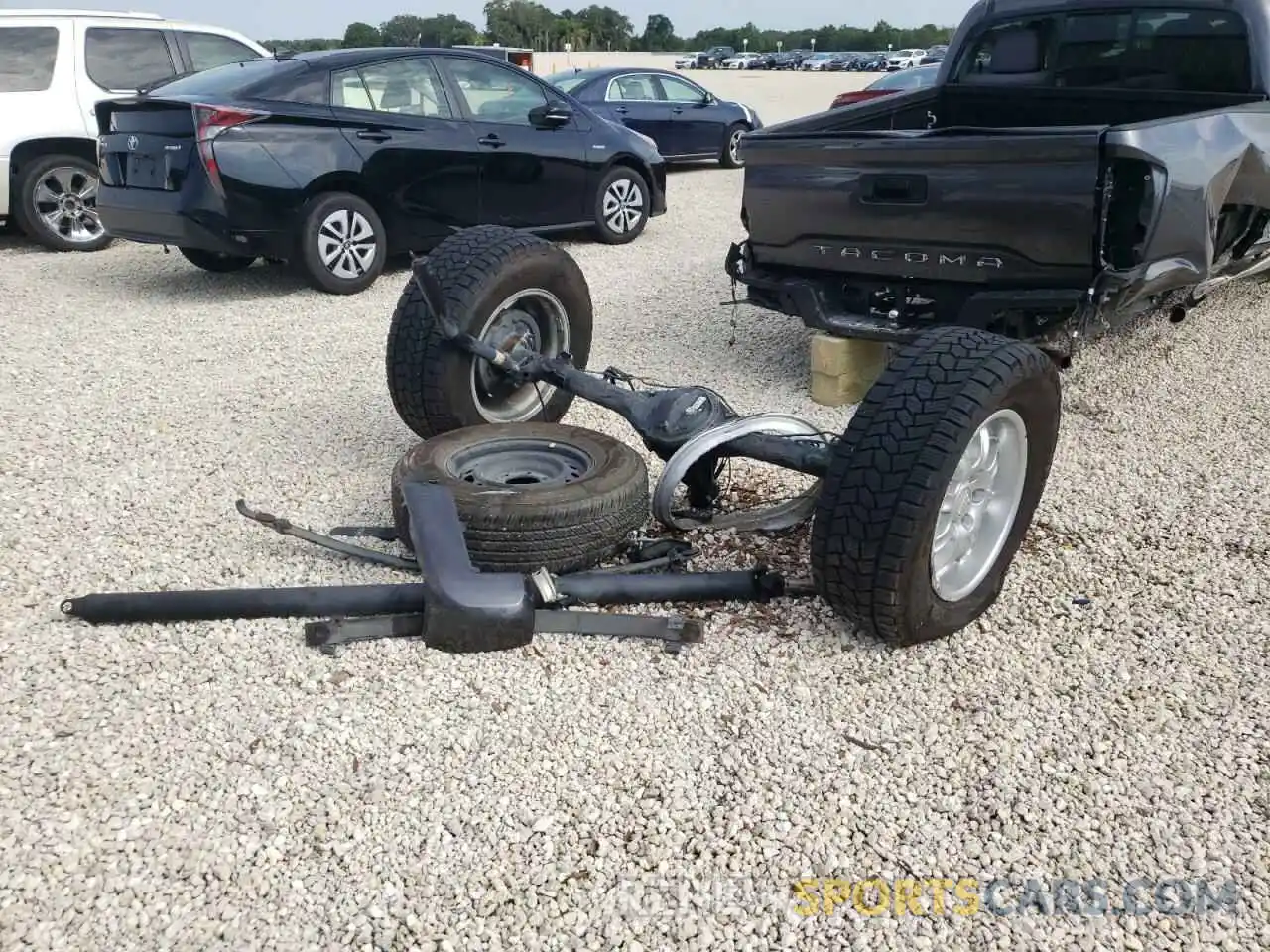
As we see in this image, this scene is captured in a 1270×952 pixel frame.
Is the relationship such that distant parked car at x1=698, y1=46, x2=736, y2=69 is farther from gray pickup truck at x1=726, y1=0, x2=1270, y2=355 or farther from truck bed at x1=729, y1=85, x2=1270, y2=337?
truck bed at x1=729, y1=85, x2=1270, y2=337

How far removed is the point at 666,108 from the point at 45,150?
7.82 metres

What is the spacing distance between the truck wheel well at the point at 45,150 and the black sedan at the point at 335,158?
1.82 meters

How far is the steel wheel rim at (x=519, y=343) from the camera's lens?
4410 mm

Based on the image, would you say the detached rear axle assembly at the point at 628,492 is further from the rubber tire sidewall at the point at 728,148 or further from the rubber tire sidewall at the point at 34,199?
the rubber tire sidewall at the point at 728,148

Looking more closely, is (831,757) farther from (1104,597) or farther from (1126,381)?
(1126,381)

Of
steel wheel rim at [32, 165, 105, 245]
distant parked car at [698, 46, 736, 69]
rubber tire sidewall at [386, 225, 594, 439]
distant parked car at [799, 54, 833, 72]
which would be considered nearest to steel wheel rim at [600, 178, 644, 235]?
steel wheel rim at [32, 165, 105, 245]

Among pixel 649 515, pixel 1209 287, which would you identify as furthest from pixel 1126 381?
pixel 649 515

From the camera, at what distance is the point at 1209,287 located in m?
5.70

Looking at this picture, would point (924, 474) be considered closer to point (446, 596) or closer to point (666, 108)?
point (446, 596)

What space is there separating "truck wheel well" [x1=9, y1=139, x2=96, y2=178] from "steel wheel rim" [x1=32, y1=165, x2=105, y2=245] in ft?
0.46

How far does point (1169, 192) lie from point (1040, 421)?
1.86 meters

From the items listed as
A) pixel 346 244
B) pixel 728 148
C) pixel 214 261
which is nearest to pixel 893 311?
pixel 346 244

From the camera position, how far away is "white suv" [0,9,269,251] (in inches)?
375

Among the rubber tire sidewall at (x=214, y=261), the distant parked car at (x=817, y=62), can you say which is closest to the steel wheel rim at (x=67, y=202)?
the rubber tire sidewall at (x=214, y=261)
